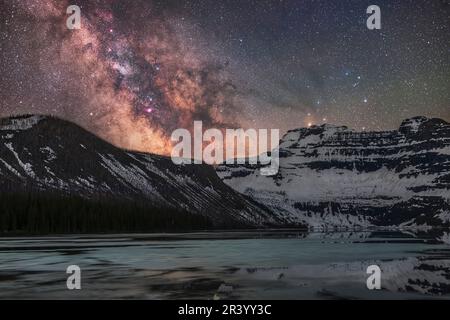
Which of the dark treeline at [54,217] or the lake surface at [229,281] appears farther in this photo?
the dark treeline at [54,217]

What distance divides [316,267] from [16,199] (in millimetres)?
157508

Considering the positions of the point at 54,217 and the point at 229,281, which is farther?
the point at 54,217

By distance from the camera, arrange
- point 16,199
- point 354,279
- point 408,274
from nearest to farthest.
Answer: point 354,279
point 408,274
point 16,199

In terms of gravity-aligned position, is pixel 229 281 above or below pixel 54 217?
above

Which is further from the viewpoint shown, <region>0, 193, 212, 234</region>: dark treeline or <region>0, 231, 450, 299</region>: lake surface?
<region>0, 193, 212, 234</region>: dark treeline
